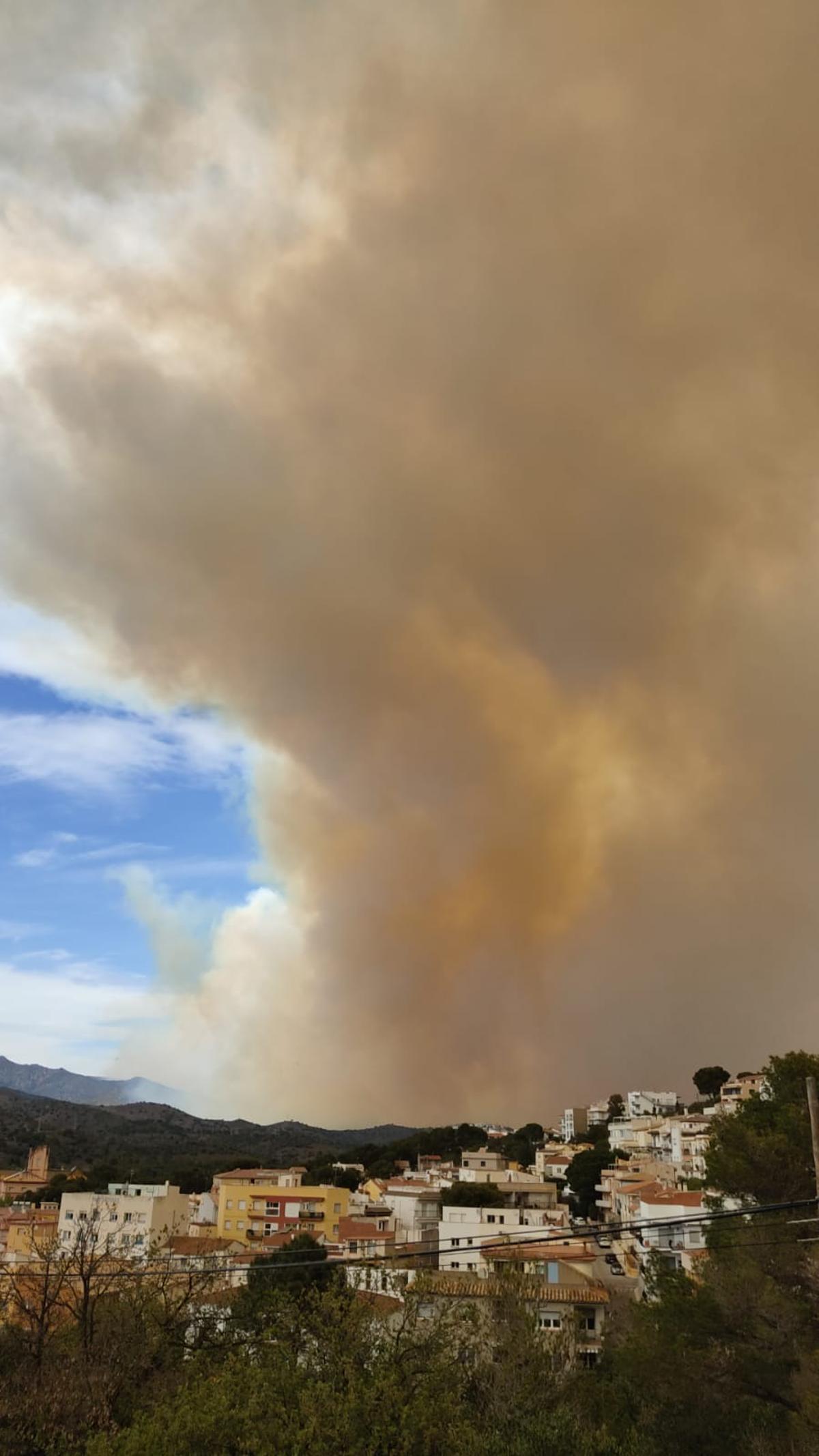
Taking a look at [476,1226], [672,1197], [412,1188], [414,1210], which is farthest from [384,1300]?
[412,1188]

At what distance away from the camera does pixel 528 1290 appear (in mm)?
38125

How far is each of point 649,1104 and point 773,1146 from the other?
15548 cm

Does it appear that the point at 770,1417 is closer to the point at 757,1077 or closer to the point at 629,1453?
the point at 629,1453

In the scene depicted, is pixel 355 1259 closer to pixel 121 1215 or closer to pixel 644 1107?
pixel 121 1215

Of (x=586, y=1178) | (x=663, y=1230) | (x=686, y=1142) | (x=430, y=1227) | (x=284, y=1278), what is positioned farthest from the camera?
(x=686, y=1142)

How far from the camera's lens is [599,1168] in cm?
9381

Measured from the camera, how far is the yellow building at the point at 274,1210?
2655 inches

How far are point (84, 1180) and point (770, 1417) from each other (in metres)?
79.9

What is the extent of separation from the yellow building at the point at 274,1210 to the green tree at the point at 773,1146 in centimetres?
4692

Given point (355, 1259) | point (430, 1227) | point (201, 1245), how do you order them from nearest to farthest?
point (355, 1259) → point (201, 1245) → point (430, 1227)

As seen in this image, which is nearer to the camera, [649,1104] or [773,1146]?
[773,1146]

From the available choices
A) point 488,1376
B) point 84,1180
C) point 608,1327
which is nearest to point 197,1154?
point 84,1180

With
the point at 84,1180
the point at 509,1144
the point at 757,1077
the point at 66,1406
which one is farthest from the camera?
the point at 509,1144

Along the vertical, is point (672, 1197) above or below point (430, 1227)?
above
